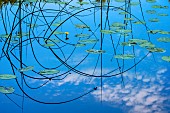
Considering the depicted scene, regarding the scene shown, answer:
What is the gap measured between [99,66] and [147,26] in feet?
3.86

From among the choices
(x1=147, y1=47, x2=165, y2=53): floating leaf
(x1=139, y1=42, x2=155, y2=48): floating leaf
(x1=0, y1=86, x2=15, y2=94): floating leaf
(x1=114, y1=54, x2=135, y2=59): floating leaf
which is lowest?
(x1=0, y1=86, x2=15, y2=94): floating leaf

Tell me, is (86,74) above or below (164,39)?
below

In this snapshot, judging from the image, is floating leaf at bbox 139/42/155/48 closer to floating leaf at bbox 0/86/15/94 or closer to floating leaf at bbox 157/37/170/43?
floating leaf at bbox 157/37/170/43

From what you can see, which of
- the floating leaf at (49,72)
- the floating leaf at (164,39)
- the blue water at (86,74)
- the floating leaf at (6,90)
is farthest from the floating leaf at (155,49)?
the floating leaf at (6,90)

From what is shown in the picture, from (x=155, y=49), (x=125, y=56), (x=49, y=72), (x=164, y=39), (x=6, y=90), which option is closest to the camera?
(x=6, y=90)

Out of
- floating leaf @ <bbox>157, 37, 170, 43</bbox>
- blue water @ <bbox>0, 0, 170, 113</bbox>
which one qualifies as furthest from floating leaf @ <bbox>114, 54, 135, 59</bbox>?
floating leaf @ <bbox>157, 37, 170, 43</bbox>

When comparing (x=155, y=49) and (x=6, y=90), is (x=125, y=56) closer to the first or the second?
(x=155, y=49)

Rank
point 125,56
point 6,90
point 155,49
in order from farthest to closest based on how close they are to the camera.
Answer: point 155,49, point 125,56, point 6,90

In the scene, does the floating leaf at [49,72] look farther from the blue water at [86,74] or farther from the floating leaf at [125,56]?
the floating leaf at [125,56]

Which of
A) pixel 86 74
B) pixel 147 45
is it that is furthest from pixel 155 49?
pixel 86 74

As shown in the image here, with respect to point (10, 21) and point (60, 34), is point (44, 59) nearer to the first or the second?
point (60, 34)

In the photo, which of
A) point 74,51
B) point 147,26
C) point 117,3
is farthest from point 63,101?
point 117,3

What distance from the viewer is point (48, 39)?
350 cm

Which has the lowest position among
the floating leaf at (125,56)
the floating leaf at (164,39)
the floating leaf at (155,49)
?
the floating leaf at (125,56)
